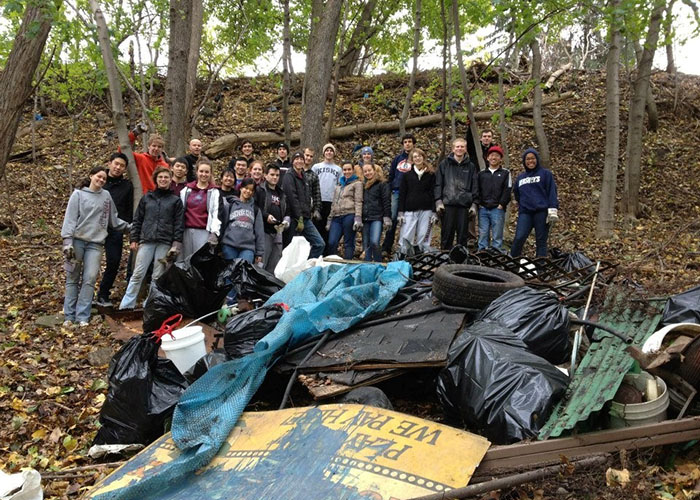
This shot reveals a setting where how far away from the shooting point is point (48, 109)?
16312 millimetres

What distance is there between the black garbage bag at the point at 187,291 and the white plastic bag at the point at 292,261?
23.5 inches

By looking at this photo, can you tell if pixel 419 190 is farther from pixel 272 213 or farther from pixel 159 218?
pixel 159 218

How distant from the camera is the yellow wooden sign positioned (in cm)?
283

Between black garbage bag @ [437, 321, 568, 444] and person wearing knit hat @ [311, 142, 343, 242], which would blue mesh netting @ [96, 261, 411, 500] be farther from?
person wearing knit hat @ [311, 142, 343, 242]

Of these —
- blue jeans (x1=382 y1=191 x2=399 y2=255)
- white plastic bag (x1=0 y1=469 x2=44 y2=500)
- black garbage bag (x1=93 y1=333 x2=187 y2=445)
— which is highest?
blue jeans (x1=382 y1=191 x2=399 y2=255)

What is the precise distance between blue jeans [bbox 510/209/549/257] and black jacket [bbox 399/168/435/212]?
1.23 metres

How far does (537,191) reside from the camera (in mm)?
7488

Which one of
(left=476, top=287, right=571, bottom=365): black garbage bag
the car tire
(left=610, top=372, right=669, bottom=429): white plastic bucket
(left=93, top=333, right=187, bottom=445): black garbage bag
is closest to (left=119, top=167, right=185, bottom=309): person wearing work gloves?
(left=93, top=333, right=187, bottom=445): black garbage bag

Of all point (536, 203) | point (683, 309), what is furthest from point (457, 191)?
point (683, 309)

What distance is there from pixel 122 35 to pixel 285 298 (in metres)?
6.57

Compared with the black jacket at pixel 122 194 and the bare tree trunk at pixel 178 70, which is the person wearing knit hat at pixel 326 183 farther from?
the black jacket at pixel 122 194

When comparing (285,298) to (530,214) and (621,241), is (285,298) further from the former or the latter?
(621,241)

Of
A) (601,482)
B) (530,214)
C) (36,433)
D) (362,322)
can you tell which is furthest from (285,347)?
(530,214)

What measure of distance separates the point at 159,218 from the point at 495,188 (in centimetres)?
443
